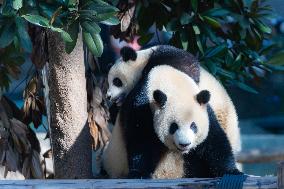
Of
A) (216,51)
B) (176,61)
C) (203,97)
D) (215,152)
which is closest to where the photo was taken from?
(203,97)

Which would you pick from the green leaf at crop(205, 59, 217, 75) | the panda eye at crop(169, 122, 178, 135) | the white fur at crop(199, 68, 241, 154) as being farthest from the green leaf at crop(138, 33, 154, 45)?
the panda eye at crop(169, 122, 178, 135)

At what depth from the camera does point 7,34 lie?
117 inches

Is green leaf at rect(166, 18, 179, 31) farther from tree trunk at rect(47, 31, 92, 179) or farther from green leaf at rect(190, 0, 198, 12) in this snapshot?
tree trunk at rect(47, 31, 92, 179)

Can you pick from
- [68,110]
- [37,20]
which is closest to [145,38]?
[68,110]

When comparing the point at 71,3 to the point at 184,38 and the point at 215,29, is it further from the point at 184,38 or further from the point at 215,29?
the point at 215,29

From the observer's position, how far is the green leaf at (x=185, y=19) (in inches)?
147

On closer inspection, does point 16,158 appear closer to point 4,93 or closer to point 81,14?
point 4,93

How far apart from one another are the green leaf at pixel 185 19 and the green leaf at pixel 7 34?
1045 mm

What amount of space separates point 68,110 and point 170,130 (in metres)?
0.50

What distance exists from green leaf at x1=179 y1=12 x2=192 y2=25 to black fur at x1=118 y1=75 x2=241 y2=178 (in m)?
0.46

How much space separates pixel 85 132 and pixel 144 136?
0.29 m


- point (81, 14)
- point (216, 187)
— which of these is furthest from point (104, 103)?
point (216, 187)

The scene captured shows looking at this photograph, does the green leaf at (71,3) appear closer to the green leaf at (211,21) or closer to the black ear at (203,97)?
the black ear at (203,97)

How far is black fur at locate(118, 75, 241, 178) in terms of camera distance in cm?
337
